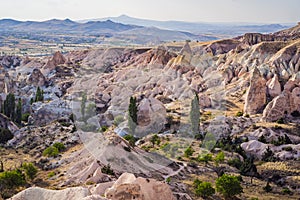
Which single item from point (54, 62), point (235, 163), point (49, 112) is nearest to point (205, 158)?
point (235, 163)

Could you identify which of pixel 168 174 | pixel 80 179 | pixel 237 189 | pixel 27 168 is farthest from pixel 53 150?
pixel 237 189

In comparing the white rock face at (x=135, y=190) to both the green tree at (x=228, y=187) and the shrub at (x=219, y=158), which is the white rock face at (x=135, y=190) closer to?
the green tree at (x=228, y=187)

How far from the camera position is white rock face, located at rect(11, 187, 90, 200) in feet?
40.1

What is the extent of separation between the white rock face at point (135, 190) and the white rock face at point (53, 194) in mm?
956

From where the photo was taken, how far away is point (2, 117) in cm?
3681

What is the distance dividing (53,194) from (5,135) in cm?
2356

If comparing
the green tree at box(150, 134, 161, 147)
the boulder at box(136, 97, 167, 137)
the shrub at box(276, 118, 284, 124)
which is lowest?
the shrub at box(276, 118, 284, 124)

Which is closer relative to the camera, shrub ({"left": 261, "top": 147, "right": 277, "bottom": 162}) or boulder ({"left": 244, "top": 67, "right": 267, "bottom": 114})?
shrub ({"left": 261, "top": 147, "right": 277, "bottom": 162})

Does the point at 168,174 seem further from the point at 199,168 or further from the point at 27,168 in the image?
the point at 27,168

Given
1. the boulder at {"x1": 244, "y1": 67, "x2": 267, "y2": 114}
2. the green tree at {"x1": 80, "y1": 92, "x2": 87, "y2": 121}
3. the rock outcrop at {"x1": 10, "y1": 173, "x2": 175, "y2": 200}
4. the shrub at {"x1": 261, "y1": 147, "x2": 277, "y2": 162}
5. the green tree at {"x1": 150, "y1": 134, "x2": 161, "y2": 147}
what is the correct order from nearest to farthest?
the rock outcrop at {"x1": 10, "y1": 173, "x2": 175, "y2": 200}, the green tree at {"x1": 150, "y1": 134, "x2": 161, "y2": 147}, the green tree at {"x1": 80, "y1": 92, "x2": 87, "y2": 121}, the shrub at {"x1": 261, "y1": 147, "x2": 277, "y2": 162}, the boulder at {"x1": 244, "y1": 67, "x2": 267, "y2": 114}

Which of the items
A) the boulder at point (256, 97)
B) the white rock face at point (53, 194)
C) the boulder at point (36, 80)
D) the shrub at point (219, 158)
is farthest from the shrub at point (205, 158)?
the boulder at point (36, 80)

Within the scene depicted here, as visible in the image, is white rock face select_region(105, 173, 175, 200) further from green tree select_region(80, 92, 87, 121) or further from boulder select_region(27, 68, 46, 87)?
boulder select_region(27, 68, 46, 87)

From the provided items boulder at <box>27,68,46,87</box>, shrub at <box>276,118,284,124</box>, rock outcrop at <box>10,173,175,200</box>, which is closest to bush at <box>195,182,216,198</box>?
rock outcrop at <box>10,173,175,200</box>

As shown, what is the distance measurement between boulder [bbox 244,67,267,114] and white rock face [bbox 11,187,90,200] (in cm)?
2882
